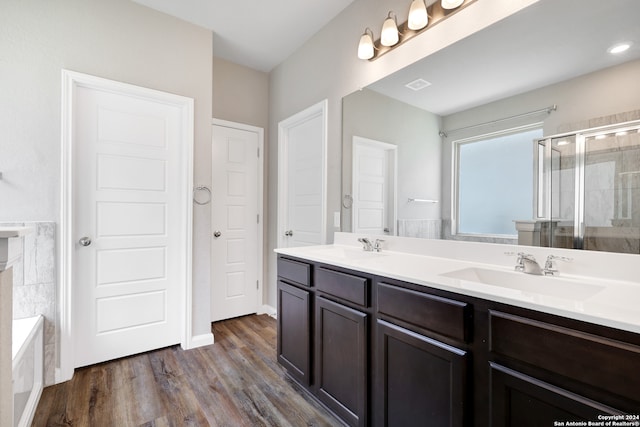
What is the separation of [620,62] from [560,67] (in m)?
0.19

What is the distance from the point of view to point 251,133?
3234 mm

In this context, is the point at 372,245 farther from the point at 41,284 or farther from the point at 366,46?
the point at 41,284

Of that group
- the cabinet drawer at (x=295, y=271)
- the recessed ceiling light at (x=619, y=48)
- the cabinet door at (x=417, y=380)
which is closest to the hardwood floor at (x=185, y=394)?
the cabinet door at (x=417, y=380)

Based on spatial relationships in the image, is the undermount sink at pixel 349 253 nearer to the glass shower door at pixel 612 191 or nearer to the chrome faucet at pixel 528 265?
the chrome faucet at pixel 528 265

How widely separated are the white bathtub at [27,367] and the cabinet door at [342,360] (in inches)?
57.6

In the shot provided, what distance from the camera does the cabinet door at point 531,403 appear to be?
A: 795 mm

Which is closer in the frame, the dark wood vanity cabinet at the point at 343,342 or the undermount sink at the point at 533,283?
the undermount sink at the point at 533,283

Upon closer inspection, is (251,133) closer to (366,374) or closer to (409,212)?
(409,212)

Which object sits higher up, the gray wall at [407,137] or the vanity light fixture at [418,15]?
the vanity light fixture at [418,15]

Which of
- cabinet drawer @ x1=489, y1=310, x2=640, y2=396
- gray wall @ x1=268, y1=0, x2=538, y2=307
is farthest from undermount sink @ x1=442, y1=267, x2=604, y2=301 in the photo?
gray wall @ x1=268, y1=0, x2=538, y2=307

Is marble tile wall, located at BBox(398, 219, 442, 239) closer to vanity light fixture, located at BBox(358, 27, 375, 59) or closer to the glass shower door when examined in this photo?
the glass shower door

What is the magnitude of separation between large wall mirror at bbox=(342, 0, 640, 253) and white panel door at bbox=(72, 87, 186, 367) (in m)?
1.73

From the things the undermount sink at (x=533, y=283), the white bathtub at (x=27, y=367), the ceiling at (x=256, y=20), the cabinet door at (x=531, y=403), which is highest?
the ceiling at (x=256, y=20)

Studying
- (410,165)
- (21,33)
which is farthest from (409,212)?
(21,33)
